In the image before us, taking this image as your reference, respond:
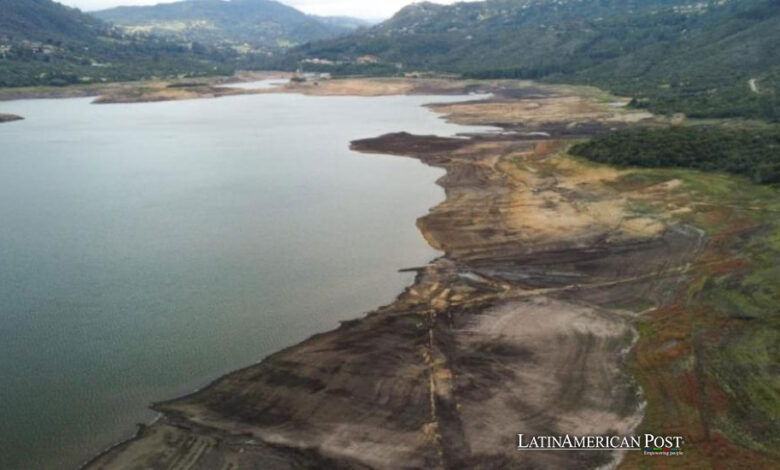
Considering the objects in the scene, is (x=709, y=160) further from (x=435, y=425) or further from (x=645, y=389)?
(x=435, y=425)

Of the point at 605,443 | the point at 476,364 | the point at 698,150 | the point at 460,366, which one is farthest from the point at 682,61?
the point at 605,443

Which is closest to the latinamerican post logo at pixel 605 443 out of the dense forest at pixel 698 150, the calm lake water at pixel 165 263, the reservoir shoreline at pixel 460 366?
the reservoir shoreline at pixel 460 366

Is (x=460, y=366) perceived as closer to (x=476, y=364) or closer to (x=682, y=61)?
(x=476, y=364)

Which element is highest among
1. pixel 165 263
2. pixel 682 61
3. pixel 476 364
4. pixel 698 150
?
pixel 682 61

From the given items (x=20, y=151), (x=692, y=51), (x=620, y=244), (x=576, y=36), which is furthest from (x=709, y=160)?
(x=576, y=36)

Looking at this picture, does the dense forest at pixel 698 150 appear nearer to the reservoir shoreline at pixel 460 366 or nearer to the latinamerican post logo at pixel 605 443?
the reservoir shoreline at pixel 460 366

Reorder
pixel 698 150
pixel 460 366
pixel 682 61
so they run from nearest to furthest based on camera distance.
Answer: pixel 460 366, pixel 698 150, pixel 682 61

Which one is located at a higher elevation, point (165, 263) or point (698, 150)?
point (698, 150)
